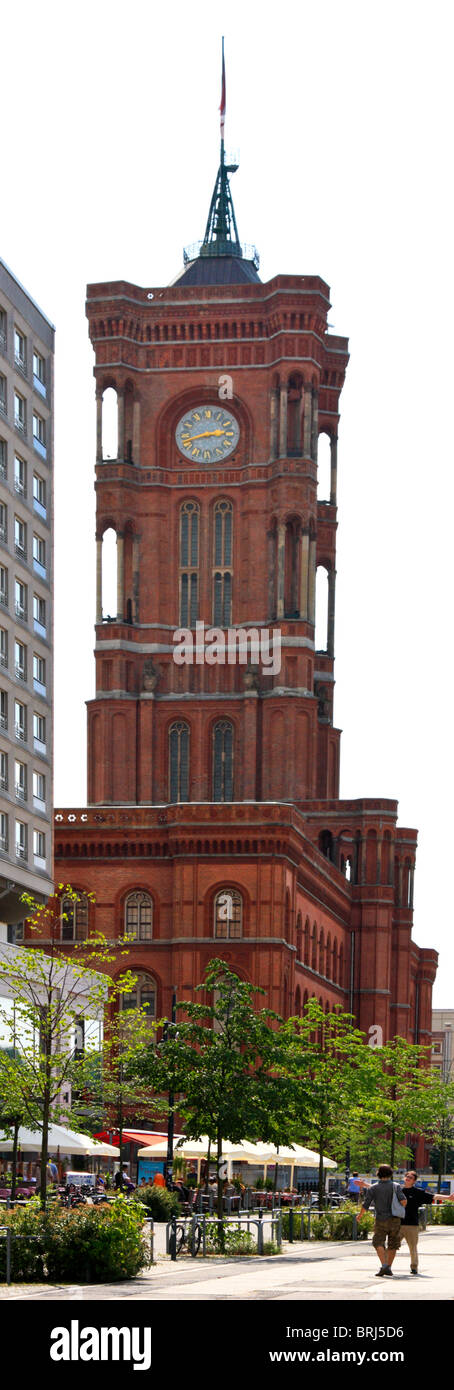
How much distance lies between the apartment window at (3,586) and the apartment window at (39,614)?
354 centimetres

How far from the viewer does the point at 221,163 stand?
127 metres

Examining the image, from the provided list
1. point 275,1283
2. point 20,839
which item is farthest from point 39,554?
point 275,1283

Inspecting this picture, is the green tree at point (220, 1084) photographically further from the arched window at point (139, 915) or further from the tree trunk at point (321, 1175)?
the arched window at point (139, 915)

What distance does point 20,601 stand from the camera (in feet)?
212

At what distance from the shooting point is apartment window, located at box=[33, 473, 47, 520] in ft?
217

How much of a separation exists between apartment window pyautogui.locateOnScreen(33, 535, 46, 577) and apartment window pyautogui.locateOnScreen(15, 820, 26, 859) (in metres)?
7.79

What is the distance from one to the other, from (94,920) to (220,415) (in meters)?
33.8

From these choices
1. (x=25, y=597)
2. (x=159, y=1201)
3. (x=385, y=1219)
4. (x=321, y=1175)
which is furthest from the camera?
(x=25, y=597)

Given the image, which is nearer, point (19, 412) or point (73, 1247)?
point (73, 1247)

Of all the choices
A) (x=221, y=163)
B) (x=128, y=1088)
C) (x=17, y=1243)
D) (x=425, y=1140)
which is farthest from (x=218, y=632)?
(x=17, y=1243)

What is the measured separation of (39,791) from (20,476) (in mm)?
9752

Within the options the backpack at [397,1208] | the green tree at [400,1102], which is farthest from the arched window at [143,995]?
the backpack at [397,1208]

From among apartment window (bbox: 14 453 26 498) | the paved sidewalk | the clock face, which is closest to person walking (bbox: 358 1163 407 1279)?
the paved sidewalk

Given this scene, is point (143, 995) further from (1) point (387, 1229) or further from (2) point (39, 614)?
(1) point (387, 1229)
